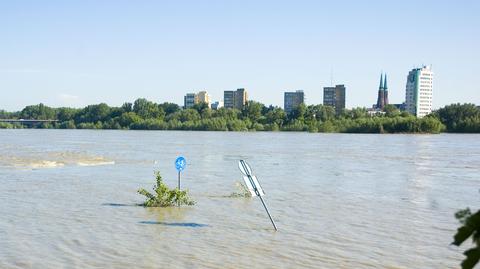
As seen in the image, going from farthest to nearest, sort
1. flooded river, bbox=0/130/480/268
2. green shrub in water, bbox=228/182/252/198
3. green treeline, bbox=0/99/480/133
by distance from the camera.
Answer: green treeline, bbox=0/99/480/133, green shrub in water, bbox=228/182/252/198, flooded river, bbox=0/130/480/268

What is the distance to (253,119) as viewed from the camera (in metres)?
154

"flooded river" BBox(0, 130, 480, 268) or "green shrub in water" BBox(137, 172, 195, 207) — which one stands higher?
"green shrub in water" BBox(137, 172, 195, 207)

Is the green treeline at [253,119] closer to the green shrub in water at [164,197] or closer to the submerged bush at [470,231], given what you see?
the green shrub in water at [164,197]

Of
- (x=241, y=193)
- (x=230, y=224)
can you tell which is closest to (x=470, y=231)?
(x=230, y=224)

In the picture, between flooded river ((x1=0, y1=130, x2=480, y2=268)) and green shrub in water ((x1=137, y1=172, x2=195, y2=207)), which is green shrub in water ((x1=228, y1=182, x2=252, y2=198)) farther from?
green shrub in water ((x1=137, y1=172, x2=195, y2=207))

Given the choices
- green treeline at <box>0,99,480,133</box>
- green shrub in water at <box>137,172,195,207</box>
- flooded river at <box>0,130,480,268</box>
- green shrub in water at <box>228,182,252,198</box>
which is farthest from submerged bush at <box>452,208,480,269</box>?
green treeline at <box>0,99,480,133</box>

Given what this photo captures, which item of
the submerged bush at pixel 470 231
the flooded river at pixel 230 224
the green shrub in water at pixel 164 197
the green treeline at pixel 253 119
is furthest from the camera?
the green treeline at pixel 253 119

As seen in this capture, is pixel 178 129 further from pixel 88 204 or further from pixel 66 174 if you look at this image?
pixel 88 204

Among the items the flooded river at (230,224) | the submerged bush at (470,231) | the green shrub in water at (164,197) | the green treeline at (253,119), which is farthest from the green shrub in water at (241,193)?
the green treeline at (253,119)

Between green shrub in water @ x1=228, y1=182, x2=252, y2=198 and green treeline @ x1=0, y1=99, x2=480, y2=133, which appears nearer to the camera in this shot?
green shrub in water @ x1=228, y1=182, x2=252, y2=198

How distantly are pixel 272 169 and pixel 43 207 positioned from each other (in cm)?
1936

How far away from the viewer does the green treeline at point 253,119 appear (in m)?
121

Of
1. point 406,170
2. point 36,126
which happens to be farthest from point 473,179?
point 36,126

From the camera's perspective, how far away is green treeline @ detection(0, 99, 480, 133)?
121375 millimetres
